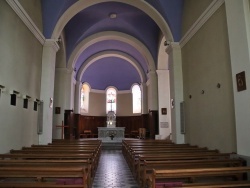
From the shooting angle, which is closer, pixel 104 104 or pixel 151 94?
pixel 151 94

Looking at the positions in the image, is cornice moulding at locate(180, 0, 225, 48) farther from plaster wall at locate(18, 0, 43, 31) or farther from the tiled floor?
plaster wall at locate(18, 0, 43, 31)

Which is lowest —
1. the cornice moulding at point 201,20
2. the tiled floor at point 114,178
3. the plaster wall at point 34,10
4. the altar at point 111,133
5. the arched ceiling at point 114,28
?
the tiled floor at point 114,178

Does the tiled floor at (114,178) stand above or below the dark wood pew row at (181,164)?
below

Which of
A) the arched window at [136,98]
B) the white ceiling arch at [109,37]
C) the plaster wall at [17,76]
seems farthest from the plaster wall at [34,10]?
the arched window at [136,98]

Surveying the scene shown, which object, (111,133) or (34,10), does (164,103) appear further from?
(34,10)

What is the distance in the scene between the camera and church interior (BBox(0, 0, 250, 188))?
384 cm

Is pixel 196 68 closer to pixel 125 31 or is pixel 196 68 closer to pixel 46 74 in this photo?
pixel 46 74

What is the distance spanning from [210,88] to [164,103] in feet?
Answer: 20.8

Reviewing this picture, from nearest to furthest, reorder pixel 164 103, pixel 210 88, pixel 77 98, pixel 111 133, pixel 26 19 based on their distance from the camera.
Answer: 1. pixel 210 88
2. pixel 26 19
3. pixel 164 103
4. pixel 111 133
5. pixel 77 98

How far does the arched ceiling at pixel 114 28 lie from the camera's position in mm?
8438

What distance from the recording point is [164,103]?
493 inches

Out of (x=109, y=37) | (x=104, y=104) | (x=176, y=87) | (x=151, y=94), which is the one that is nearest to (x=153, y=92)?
(x=151, y=94)

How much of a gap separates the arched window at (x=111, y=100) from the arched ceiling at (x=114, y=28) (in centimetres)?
66

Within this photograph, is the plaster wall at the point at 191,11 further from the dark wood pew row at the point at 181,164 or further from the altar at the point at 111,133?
the altar at the point at 111,133
